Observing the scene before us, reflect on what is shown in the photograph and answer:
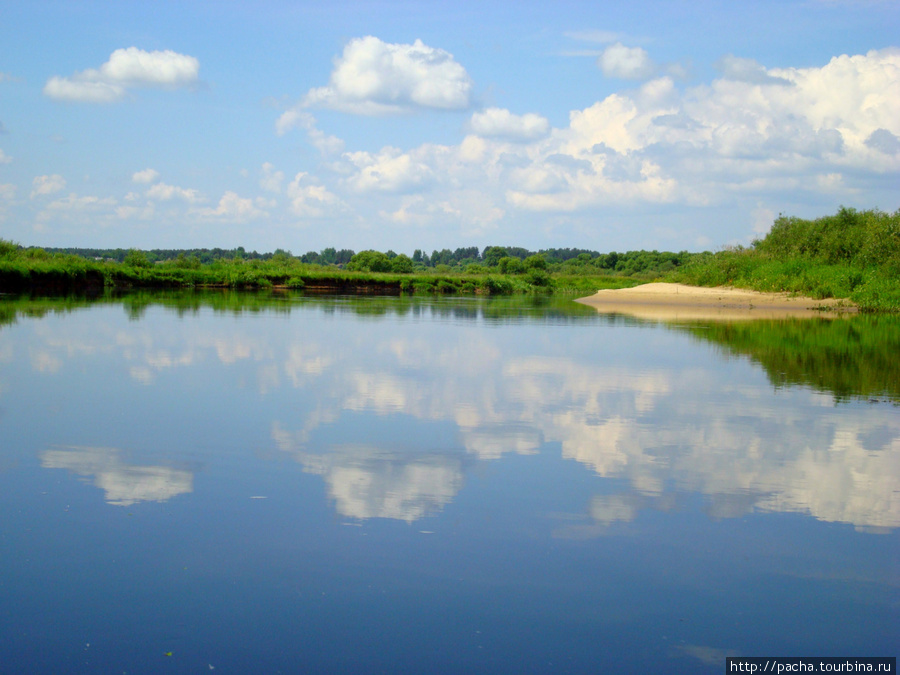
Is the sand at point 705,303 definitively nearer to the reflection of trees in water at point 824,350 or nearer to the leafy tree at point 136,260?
the reflection of trees in water at point 824,350

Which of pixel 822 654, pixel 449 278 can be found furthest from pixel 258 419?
pixel 449 278

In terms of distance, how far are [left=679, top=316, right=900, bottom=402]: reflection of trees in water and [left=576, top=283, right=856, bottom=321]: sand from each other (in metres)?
7.32

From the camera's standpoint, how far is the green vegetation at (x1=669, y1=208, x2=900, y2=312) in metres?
41.4

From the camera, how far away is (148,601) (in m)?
4.30

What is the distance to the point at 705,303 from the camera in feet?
152

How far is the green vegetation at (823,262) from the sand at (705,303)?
98 cm

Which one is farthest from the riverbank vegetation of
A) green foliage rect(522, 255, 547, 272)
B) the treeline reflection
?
the treeline reflection

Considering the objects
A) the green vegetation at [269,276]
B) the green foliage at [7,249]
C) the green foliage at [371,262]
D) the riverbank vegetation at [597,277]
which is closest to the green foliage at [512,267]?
the green vegetation at [269,276]

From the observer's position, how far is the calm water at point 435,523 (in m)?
4.02

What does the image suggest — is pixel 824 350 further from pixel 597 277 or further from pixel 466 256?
pixel 466 256

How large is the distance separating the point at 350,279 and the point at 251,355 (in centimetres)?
5264

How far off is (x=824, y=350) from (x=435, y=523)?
15.5 metres

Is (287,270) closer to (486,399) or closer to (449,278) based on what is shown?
(449,278)

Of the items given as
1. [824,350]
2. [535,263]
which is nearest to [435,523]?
[824,350]
